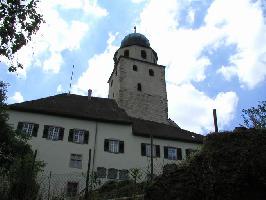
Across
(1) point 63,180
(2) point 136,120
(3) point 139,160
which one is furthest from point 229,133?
(2) point 136,120

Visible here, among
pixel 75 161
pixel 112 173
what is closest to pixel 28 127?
pixel 75 161

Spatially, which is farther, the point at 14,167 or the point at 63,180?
the point at 63,180

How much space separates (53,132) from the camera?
34.5 m

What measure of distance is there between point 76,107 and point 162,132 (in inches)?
338

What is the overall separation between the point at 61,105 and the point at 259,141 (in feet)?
90.2

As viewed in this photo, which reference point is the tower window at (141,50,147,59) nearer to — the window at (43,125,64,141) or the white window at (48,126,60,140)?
the window at (43,125,64,141)

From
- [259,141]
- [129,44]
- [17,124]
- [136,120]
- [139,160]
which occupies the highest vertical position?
[129,44]

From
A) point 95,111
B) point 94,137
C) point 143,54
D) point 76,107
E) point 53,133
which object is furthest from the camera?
point 143,54

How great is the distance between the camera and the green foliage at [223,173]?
36.0 feet

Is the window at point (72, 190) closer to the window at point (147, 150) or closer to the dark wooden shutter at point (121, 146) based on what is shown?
the dark wooden shutter at point (121, 146)

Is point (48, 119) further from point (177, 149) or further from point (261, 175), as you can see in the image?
point (261, 175)

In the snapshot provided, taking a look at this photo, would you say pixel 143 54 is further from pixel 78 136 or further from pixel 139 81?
pixel 78 136

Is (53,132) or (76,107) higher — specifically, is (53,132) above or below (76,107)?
below

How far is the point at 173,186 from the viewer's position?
1180cm
